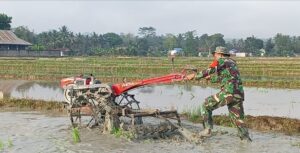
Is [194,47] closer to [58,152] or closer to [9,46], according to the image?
[9,46]

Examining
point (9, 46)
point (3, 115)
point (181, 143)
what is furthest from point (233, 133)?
point (9, 46)

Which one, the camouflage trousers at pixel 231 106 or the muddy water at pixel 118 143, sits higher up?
the camouflage trousers at pixel 231 106

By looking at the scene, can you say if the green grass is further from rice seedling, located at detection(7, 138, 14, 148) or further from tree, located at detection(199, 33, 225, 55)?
tree, located at detection(199, 33, 225, 55)

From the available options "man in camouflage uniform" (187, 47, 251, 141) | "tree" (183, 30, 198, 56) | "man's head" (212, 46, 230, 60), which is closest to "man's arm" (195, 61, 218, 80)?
"man in camouflage uniform" (187, 47, 251, 141)

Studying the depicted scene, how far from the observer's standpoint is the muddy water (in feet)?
25.2

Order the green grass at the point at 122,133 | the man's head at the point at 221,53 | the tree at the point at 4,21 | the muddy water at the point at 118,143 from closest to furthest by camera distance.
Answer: the muddy water at the point at 118,143
the man's head at the point at 221,53
the green grass at the point at 122,133
the tree at the point at 4,21

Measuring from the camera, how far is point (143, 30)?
571 ft

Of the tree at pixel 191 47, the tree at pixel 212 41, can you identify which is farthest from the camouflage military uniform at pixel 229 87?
the tree at pixel 212 41

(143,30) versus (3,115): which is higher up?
(143,30)

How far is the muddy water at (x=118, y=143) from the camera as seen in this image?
7695mm

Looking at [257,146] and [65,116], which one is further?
[65,116]

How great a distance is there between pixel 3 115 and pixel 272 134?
710 centimetres

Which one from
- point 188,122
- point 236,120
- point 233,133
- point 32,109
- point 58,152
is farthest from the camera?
point 32,109

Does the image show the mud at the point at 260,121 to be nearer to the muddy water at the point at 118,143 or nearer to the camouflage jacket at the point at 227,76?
the muddy water at the point at 118,143
